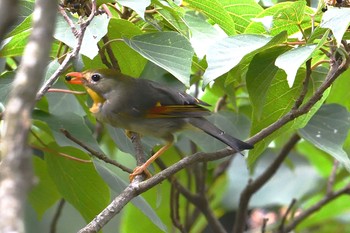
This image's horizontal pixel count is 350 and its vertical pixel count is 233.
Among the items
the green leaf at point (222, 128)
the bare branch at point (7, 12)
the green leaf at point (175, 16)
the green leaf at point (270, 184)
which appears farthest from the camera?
the green leaf at point (270, 184)

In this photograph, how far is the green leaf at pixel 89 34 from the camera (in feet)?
6.00

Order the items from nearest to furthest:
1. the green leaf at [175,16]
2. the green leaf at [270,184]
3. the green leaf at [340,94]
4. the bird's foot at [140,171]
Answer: the green leaf at [175,16]
the bird's foot at [140,171]
the green leaf at [340,94]
the green leaf at [270,184]

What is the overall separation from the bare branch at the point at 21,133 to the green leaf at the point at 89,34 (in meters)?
1.10

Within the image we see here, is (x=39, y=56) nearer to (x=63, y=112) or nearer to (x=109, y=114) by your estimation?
(x=109, y=114)

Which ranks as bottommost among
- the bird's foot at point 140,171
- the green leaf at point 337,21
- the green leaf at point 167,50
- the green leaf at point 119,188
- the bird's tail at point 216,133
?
the green leaf at point 119,188

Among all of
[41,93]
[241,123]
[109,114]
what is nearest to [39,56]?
[41,93]

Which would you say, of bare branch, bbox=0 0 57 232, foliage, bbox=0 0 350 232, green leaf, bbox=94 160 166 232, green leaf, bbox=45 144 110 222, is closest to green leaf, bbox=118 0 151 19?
foliage, bbox=0 0 350 232

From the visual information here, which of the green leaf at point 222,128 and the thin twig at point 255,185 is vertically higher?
the green leaf at point 222,128

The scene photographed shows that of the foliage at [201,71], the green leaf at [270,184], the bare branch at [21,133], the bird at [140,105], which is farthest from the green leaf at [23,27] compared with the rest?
the green leaf at [270,184]

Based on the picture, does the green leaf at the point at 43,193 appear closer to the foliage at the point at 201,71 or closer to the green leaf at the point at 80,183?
the foliage at the point at 201,71

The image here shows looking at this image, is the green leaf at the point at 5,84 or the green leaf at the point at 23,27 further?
the green leaf at the point at 5,84

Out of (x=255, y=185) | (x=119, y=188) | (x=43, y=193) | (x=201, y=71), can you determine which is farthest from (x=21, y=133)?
(x=255, y=185)

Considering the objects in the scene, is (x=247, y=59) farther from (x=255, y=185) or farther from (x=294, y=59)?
(x=255, y=185)

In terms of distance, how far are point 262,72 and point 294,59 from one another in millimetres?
273
